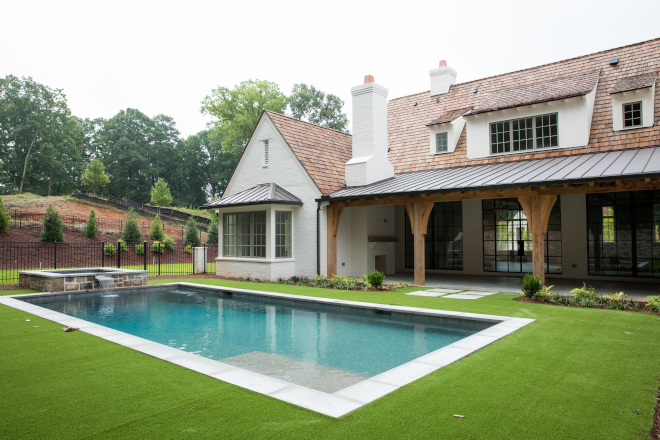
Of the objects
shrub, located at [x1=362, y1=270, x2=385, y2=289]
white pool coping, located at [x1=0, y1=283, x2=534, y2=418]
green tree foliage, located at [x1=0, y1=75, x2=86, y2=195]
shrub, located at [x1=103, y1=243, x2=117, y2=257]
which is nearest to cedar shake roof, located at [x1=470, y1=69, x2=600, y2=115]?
shrub, located at [x1=362, y1=270, x2=385, y2=289]

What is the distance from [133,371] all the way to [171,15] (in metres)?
11.5

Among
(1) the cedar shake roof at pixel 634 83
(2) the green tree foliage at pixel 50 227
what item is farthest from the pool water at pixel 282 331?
(2) the green tree foliage at pixel 50 227

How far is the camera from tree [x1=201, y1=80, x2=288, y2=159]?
3291 cm

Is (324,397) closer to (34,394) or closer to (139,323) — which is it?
(34,394)

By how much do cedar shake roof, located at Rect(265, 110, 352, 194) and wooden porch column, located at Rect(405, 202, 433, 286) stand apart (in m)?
3.28

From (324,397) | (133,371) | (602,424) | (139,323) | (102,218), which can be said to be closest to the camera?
(602,424)

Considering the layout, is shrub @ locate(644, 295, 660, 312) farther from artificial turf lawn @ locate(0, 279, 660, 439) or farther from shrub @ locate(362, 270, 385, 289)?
shrub @ locate(362, 270, 385, 289)

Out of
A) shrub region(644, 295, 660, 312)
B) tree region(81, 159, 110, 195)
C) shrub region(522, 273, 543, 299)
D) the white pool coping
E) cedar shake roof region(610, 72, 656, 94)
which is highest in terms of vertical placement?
tree region(81, 159, 110, 195)

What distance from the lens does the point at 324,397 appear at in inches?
145

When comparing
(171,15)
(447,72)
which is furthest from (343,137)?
(171,15)

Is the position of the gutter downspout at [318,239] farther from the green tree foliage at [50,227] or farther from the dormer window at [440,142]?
the green tree foliage at [50,227]

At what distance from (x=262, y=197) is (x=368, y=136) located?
4.23 meters

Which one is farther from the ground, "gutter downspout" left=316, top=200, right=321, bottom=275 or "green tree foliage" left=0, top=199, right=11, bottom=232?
"green tree foliage" left=0, top=199, right=11, bottom=232

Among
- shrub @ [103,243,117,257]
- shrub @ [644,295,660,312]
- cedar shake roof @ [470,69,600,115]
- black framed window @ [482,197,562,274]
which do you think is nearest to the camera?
shrub @ [644,295,660,312]
